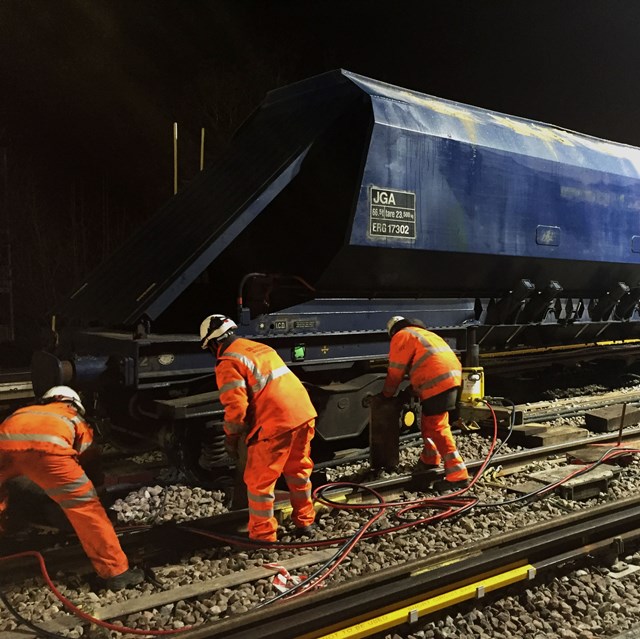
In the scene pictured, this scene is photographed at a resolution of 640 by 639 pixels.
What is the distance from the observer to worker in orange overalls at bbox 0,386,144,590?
3742 mm

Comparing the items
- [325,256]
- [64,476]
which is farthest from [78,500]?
[325,256]

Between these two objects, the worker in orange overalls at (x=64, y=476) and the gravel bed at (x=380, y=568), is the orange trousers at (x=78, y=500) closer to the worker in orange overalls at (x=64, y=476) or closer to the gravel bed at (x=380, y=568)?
the worker in orange overalls at (x=64, y=476)

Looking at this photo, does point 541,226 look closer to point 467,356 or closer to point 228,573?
point 467,356

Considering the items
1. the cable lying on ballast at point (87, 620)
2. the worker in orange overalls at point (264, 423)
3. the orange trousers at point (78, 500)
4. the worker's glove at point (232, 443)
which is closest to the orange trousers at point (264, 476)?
the worker in orange overalls at point (264, 423)

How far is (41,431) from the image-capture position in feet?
12.3

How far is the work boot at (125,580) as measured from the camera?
148 inches

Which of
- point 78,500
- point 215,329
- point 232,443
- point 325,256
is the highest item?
point 325,256

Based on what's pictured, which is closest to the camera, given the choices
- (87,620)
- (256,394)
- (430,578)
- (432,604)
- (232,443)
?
(87,620)

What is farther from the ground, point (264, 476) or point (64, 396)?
point (64, 396)

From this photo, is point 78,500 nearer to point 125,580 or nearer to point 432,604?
point 125,580

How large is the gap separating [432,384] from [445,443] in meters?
0.53

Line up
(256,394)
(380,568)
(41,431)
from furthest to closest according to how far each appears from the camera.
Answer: (256,394)
(380,568)
(41,431)

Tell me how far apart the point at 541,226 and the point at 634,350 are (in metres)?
4.22

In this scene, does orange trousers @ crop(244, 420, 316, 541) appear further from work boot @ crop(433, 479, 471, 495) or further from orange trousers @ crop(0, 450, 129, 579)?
→ work boot @ crop(433, 479, 471, 495)
